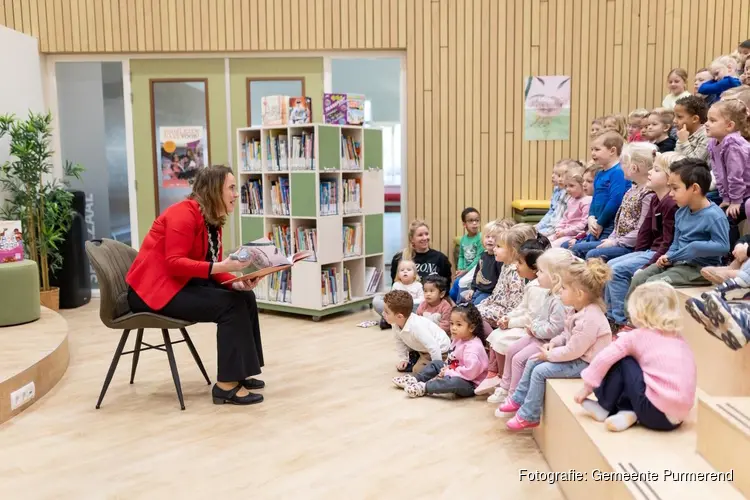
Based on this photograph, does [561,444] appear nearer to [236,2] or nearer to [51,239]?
[51,239]

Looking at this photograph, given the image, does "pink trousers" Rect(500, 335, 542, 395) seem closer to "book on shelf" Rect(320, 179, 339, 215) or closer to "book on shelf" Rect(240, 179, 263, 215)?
"book on shelf" Rect(320, 179, 339, 215)

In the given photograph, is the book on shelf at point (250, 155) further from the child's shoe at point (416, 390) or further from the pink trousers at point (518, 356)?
the pink trousers at point (518, 356)

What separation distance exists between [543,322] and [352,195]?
3221 mm

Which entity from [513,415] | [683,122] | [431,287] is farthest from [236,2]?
[513,415]

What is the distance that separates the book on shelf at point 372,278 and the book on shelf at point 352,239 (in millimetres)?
243

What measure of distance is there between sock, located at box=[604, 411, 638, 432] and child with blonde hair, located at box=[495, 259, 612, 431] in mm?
546

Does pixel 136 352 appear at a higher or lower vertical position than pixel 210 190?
lower

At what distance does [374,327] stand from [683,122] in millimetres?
2821

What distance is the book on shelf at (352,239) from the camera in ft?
21.1

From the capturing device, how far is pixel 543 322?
3.55 m

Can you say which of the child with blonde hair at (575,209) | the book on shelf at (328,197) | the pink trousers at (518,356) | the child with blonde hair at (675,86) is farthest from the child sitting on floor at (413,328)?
the child with blonde hair at (675,86)

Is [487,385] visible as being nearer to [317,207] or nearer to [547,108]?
[317,207]

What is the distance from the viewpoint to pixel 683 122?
4.67 meters

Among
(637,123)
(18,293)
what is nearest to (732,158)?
(637,123)
